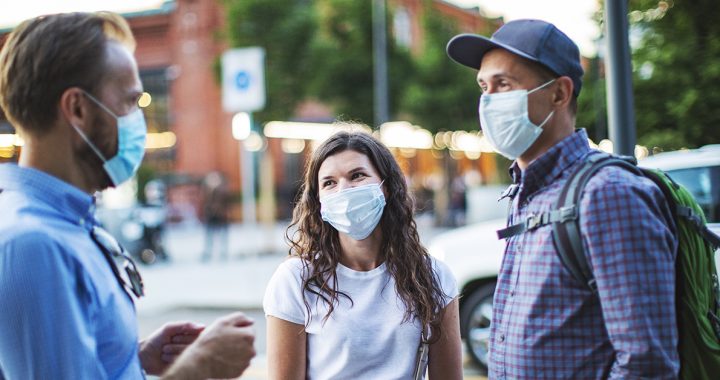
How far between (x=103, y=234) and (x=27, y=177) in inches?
9.1

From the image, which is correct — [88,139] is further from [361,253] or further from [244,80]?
[244,80]

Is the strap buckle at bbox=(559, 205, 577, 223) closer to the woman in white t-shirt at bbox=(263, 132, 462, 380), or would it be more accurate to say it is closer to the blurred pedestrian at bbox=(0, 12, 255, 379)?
the woman in white t-shirt at bbox=(263, 132, 462, 380)

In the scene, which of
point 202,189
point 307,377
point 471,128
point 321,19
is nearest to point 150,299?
point 307,377

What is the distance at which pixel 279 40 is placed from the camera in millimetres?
18344

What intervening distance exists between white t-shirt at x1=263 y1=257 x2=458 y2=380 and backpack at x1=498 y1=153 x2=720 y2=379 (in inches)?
27.7

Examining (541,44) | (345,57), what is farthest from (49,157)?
(345,57)

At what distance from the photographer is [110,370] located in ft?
5.23

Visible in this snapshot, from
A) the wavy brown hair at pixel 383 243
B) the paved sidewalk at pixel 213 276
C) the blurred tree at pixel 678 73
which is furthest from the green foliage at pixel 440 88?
the wavy brown hair at pixel 383 243

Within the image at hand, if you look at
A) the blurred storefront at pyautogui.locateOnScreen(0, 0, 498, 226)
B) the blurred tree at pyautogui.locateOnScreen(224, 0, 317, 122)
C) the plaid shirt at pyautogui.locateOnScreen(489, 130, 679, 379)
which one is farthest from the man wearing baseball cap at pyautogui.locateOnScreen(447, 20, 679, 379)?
the blurred storefront at pyautogui.locateOnScreen(0, 0, 498, 226)

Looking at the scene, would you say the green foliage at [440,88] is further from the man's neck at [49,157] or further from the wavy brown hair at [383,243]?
the man's neck at [49,157]

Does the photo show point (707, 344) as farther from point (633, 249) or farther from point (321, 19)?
point (321, 19)

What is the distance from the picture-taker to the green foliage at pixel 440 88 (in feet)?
70.7

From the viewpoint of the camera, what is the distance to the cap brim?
2093mm

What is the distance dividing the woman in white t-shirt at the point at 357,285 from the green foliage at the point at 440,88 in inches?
743
